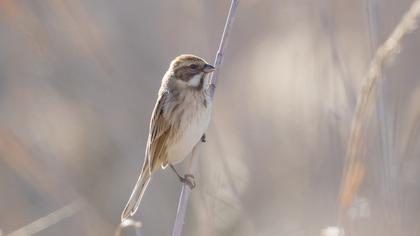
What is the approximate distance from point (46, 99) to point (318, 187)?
1781 mm

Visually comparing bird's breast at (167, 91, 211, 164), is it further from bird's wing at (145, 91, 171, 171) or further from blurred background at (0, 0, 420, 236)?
blurred background at (0, 0, 420, 236)

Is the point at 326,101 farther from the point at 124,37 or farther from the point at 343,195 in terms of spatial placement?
the point at 124,37

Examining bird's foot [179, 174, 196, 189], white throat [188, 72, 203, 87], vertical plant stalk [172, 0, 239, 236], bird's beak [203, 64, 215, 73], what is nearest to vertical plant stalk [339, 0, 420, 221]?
vertical plant stalk [172, 0, 239, 236]

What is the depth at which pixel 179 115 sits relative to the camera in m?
3.40

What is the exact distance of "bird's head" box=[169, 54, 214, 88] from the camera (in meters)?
3.24

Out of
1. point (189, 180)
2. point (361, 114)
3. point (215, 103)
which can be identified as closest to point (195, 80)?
point (189, 180)

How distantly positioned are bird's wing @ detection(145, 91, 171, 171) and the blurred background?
0.23 m

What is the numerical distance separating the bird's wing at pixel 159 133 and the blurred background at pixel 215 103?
0.75 feet

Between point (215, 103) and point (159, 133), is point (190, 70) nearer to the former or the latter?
point (159, 133)

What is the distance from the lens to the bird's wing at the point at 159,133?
344cm

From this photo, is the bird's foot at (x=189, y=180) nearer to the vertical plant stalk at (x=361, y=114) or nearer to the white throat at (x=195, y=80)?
the white throat at (x=195, y=80)

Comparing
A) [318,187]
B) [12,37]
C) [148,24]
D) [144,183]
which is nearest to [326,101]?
[318,187]

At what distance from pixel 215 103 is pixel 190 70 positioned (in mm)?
1187

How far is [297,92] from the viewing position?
164 inches
